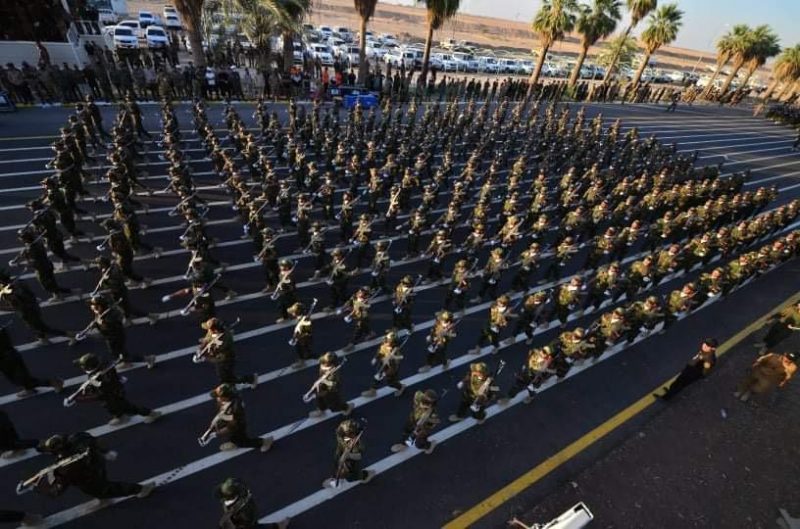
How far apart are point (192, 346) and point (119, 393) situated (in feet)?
7.03

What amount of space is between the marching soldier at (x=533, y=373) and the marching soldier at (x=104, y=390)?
6.30 m

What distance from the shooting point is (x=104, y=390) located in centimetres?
596

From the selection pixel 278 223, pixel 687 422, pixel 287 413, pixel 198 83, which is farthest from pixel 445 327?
pixel 198 83

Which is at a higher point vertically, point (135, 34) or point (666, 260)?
point (135, 34)

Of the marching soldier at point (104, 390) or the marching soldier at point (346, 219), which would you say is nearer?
the marching soldier at point (104, 390)

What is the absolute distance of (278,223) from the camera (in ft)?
42.6

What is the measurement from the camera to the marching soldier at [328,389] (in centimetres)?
630

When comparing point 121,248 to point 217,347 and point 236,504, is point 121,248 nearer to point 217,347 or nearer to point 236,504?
point 217,347

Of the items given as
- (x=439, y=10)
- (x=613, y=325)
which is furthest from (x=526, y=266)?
(x=439, y=10)

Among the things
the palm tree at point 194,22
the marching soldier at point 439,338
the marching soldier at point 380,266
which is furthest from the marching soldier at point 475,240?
the palm tree at point 194,22

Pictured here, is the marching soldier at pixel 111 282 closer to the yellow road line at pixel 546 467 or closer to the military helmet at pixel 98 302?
the military helmet at pixel 98 302

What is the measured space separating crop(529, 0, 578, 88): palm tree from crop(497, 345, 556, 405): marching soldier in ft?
106

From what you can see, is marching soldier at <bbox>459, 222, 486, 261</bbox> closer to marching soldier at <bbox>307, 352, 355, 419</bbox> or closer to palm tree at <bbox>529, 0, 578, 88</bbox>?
marching soldier at <bbox>307, 352, 355, 419</bbox>

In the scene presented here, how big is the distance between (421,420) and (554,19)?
34.7m
